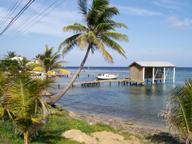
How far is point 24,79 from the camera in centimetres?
1038

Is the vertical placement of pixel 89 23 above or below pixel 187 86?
above

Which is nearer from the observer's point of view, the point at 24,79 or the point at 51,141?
the point at 24,79

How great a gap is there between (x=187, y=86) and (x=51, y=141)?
5961mm

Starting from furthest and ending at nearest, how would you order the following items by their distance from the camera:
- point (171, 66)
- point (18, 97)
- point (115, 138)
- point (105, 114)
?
point (171, 66) < point (105, 114) < point (115, 138) < point (18, 97)

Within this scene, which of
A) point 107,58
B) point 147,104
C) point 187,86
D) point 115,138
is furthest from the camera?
point 147,104

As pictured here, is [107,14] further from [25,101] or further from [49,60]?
[25,101]

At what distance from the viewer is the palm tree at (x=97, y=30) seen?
28.2 meters

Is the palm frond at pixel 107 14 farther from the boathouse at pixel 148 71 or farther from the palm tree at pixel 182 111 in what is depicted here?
the boathouse at pixel 148 71

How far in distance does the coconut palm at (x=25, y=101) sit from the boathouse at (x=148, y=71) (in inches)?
2218

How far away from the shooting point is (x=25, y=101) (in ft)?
33.3

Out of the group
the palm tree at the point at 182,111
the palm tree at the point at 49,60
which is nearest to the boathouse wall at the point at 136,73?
the palm tree at the point at 49,60

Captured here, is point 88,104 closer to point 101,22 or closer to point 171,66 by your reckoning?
point 101,22

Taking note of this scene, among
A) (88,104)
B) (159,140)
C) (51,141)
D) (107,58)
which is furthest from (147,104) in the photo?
(51,141)

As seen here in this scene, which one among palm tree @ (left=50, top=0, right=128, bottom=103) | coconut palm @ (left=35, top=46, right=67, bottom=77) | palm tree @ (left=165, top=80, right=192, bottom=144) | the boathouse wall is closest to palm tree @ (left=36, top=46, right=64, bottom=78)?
coconut palm @ (left=35, top=46, right=67, bottom=77)
